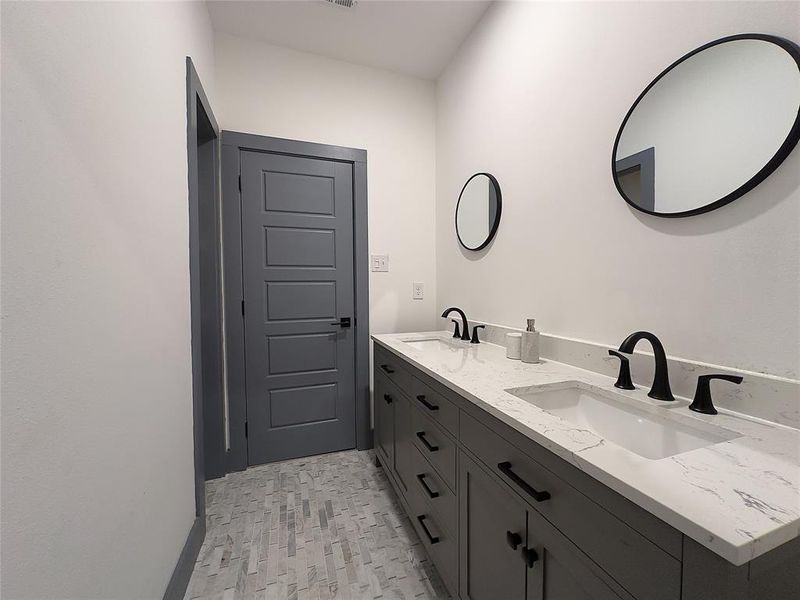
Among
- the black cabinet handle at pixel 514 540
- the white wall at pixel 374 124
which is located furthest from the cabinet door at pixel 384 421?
Answer: the black cabinet handle at pixel 514 540

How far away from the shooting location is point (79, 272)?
71 cm

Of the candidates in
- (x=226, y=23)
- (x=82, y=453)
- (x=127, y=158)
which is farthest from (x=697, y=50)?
(x=226, y=23)

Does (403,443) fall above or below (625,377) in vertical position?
below

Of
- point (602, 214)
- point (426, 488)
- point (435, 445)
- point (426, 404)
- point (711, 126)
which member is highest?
point (711, 126)

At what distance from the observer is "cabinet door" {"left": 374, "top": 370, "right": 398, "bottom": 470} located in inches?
72.6

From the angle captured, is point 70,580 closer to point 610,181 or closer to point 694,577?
point 694,577

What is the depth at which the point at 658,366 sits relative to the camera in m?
0.96

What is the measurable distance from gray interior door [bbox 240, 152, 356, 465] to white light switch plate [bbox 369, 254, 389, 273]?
6.2 inches

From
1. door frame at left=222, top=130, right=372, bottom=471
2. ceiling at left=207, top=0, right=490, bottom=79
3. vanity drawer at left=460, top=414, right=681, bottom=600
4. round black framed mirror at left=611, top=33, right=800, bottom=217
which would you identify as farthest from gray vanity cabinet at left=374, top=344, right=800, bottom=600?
ceiling at left=207, top=0, right=490, bottom=79

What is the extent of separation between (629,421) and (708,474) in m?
0.42

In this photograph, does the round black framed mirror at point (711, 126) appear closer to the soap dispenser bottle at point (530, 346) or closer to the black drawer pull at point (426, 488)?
the soap dispenser bottle at point (530, 346)

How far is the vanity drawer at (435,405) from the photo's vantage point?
3.78 feet

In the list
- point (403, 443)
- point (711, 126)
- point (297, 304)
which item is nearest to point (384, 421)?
point (403, 443)

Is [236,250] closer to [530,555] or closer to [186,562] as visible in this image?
[186,562]
